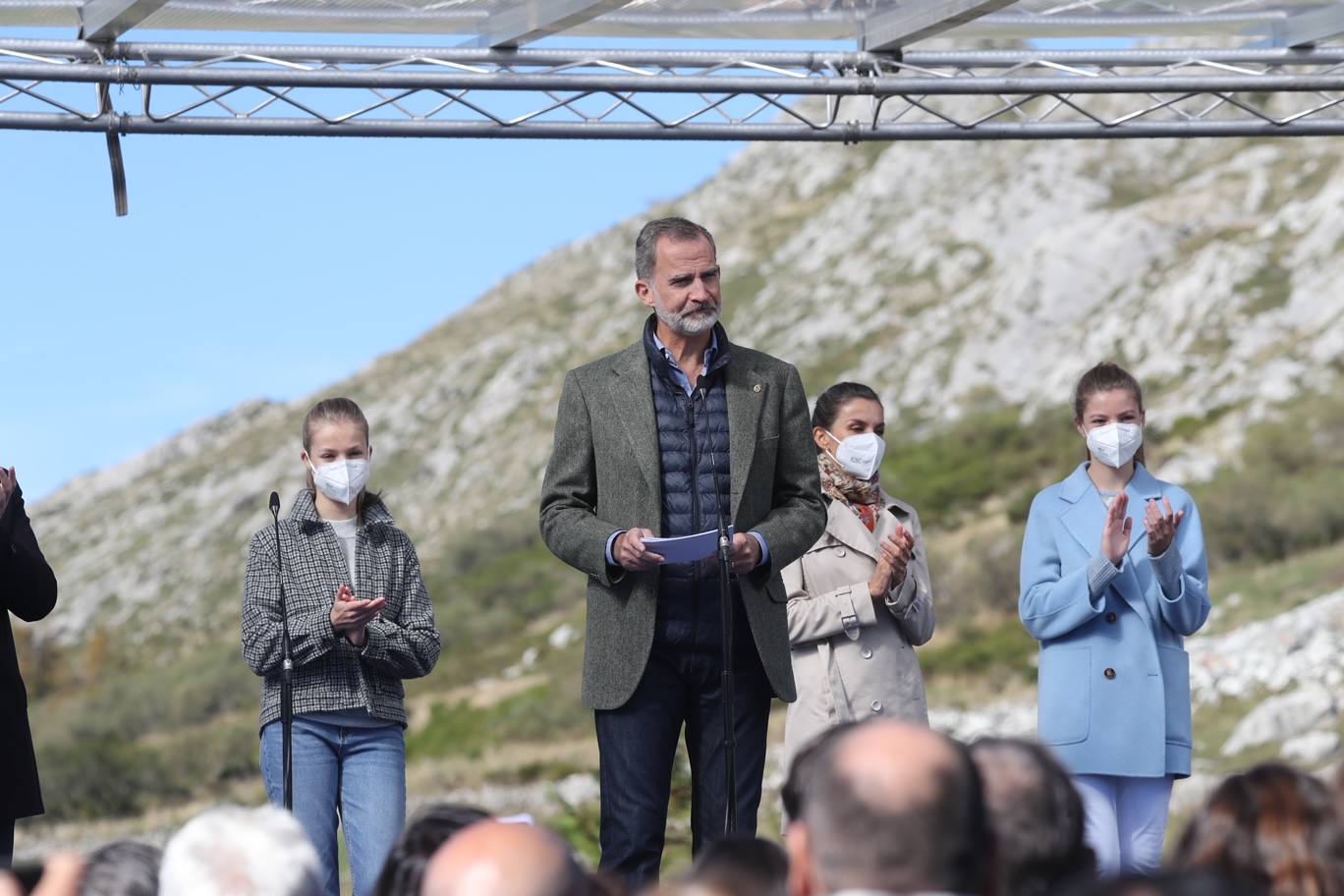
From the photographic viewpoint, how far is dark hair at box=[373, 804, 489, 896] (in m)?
3.38

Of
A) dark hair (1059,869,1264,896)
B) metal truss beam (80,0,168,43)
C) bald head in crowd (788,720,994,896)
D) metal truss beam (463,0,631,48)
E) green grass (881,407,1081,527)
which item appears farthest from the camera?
green grass (881,407,1081,527)

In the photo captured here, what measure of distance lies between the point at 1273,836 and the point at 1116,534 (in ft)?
9.16

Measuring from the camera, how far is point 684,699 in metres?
5.79

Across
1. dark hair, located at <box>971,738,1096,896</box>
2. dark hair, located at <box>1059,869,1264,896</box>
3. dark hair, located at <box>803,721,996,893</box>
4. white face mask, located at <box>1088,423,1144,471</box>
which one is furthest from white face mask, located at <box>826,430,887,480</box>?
dark hair, located at <box>1059,869,1264,896</box>

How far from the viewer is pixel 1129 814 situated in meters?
5.99

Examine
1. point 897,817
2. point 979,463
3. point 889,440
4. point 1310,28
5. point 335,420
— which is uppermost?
point 889,440

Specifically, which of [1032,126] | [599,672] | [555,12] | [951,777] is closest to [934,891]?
[951,777]

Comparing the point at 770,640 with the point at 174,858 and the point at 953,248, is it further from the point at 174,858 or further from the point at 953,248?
the point at 953,248

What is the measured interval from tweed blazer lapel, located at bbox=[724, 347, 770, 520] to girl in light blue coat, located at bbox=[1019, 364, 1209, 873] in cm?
122

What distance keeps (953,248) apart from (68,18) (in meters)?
53.9

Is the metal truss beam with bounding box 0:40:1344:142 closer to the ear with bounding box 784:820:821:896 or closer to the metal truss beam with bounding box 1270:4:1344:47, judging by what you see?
the metal truss beam with bounding box 1270:4:1344:47

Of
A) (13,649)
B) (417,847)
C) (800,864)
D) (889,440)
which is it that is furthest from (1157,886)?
(889,440)

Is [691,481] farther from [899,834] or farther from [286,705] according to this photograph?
[899,834]

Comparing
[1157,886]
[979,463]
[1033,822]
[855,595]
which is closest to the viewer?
[1157,886]
